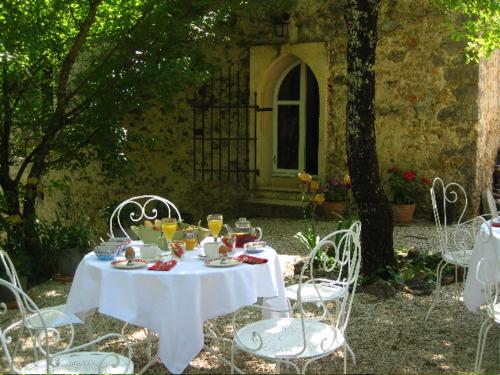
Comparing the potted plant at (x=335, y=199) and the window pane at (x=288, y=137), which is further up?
the window pane at (x=288, y=137)

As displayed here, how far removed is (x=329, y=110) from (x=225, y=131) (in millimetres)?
1612

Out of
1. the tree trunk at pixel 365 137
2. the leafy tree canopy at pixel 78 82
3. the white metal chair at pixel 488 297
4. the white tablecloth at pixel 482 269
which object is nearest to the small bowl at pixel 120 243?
the white metal chair at pixel 488 297

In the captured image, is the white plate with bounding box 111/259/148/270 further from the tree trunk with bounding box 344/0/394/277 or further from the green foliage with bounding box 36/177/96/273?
the green foliage with bounding box 36/177/96/273

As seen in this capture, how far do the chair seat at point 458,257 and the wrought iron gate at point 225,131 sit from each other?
184 inches

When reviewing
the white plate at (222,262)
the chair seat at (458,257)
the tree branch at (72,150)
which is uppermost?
the tree branch at (72,150)

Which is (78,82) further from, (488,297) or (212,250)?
(488,297)

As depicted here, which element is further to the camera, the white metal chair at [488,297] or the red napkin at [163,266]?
the white metal chair at [488,297]

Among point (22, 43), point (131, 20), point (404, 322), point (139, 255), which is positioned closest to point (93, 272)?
point (139, 255)

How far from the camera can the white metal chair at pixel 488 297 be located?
3.29 m

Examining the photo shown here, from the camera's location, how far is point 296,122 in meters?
9.23

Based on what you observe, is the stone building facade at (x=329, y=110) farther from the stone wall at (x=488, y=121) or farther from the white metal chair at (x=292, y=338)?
the white metal chair at (x=292, y=338)

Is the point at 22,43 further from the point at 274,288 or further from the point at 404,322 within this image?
the point at 404,322

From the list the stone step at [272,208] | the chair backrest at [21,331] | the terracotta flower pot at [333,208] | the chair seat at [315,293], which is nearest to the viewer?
the chair backrest at [21,331]

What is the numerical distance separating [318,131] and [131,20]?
12.2ft
